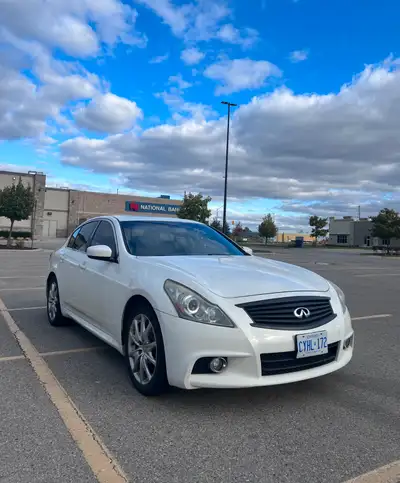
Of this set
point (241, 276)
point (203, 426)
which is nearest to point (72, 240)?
point (241, 276)

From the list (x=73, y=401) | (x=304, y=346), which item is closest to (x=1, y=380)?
(x=73, y=401)

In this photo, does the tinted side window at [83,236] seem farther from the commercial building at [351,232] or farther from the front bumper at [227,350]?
the commercial building at [351,232]

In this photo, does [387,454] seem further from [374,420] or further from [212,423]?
[212,423]

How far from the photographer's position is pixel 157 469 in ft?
8.71

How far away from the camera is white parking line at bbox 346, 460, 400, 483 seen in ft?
8.45

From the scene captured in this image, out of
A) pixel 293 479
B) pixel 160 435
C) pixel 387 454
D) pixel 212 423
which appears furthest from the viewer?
pixel 212 423

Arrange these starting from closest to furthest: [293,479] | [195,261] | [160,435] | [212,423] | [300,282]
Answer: [293,479] < [160,435] < [212,423] < [300,282] < [195,261]

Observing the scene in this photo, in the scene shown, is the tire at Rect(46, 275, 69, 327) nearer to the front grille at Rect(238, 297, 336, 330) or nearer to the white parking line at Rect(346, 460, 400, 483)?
the front grille at Rect(238, 297, 336, 330)

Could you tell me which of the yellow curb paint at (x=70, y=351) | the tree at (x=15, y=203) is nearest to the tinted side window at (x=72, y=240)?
the yellow curb paint at (x=70, y=351)

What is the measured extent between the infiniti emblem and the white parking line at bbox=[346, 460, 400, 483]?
1167 millimetres

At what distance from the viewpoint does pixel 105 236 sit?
529 cm

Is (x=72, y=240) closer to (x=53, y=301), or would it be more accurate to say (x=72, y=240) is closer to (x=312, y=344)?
(x=53, y=301)

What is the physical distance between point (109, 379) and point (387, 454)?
2442 millimetres

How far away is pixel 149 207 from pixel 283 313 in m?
67.3
